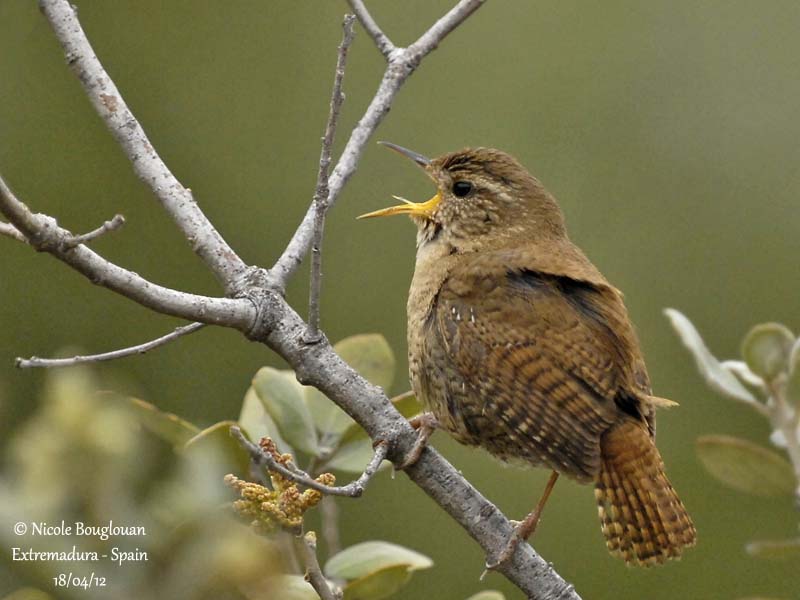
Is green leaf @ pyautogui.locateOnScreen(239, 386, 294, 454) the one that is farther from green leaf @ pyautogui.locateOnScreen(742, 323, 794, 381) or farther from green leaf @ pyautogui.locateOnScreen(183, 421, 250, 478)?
green leaf @ pyautogui.locateOnScreen(742, 323, 794, 381)

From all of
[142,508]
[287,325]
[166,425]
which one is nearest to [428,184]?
[287,325]

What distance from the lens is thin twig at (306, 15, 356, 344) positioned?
247 cm

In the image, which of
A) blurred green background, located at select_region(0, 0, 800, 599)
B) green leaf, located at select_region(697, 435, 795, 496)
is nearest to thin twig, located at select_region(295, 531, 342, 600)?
green leaf, located at select_region(697, 435, 795, 496)

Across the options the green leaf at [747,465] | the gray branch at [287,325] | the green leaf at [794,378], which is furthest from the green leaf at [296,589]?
the green leaf at [794,378]

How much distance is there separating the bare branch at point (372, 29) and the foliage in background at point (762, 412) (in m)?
1.02

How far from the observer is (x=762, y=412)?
8.96ft

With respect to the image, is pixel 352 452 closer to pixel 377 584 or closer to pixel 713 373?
pixel 377 584

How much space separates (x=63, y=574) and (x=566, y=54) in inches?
270

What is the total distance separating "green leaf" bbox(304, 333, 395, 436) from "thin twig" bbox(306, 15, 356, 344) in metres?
0.20

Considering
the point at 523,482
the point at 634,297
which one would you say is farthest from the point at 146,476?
the point at 634,297

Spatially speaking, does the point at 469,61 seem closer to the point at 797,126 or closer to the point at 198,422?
the point at 797,126

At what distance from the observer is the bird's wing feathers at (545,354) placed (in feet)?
10.2

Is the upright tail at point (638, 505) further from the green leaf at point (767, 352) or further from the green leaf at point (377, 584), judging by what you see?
the green leaf at point (377, 584)

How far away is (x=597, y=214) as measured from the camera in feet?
24.8
